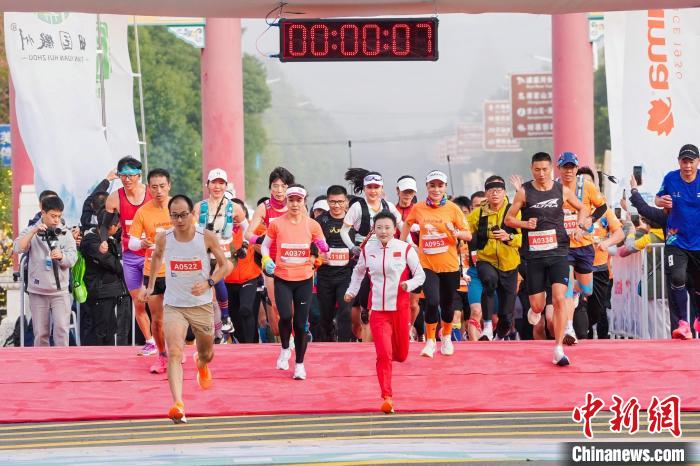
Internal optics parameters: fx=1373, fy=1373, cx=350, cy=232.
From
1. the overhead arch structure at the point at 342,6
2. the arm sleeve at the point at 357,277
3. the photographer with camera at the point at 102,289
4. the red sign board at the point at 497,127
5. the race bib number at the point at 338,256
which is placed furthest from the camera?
the red sign board at the point at 497,127

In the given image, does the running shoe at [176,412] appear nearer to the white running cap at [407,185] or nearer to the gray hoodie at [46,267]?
the gray hoodie at [46,267]

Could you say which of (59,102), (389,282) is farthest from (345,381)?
(59,102)

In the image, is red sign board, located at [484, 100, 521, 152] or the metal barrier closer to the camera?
the metal barrier

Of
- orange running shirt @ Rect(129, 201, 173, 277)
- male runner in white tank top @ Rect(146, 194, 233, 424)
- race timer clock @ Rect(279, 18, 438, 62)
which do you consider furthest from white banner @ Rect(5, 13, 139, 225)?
male runner in white tank top @ Rect(146, 194, 233, 424)

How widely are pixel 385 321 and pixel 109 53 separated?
10455mm

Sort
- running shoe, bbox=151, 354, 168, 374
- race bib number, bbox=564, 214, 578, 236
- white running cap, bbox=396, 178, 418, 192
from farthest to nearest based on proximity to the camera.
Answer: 1. white running cap, bbox=396, 178, 418, 192
2. race bib number, bbox=564, 214, 578, 236
3. running shoe, bbox=151, 354, 168, 374

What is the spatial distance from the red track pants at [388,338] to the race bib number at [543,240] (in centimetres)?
192

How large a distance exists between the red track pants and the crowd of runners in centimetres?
1

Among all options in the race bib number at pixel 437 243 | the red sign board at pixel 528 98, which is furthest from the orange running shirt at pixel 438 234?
the red sign board at pixel 528 98

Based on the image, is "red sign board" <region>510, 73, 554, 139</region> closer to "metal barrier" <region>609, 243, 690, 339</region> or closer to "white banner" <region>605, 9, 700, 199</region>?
"white banner" <region>605, 9, 700, 199</region>

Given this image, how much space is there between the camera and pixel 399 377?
14234 millimetres

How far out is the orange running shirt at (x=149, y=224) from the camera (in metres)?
14.4

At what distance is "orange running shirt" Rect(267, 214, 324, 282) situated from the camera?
1427cm

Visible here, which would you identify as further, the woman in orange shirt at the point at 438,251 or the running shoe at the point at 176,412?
the woman in orange shirt at the point at 438,251
